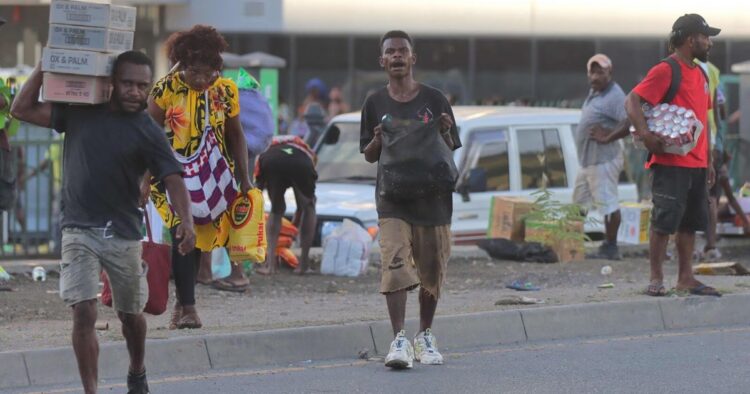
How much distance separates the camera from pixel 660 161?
1055cm

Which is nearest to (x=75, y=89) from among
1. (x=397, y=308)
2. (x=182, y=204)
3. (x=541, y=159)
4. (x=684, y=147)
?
(x=182, y=204)

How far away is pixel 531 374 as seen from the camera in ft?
27.6

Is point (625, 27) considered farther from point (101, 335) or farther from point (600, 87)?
point (101, 335)

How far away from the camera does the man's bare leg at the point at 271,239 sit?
12.7 m

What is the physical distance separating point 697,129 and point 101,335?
13.4ft

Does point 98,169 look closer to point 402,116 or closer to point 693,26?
point 402,116

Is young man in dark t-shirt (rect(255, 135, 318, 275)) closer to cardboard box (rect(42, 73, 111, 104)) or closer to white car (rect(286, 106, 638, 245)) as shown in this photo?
white car (rect(286, 106, 638, 245))

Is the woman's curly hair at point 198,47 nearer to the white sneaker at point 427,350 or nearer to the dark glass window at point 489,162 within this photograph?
the white sneaker at point 427,350

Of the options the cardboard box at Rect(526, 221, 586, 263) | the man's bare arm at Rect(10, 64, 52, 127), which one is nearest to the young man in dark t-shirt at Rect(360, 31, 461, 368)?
the man's bare arm at Rect(10, 64, 52, 127)

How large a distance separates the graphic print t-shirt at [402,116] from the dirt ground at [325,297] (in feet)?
4.04

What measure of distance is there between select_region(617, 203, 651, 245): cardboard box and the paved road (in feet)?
17.9


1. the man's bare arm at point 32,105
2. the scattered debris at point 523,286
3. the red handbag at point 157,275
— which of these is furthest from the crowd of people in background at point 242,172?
the scattered debris at point 523,286

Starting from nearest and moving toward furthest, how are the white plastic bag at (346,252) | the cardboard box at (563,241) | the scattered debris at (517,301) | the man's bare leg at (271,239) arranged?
the scattered debris at (517,301) < the man's bare leg at (271,239) < the white plastic bag at (346,252) < the cardboard box at (563,241)

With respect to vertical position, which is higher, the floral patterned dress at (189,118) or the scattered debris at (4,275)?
the floral patterned dress at (189,118)
